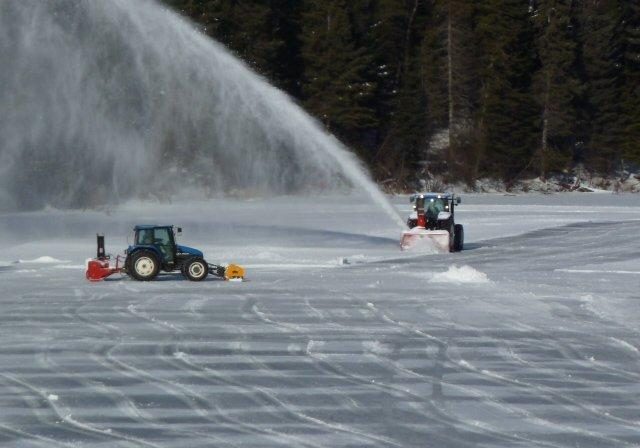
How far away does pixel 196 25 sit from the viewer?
209 ft

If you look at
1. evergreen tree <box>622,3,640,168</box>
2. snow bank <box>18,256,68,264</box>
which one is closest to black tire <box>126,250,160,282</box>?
snow bank <box>18,256,68,264</box>

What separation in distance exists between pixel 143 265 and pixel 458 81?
58462mm

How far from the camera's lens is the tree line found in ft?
242

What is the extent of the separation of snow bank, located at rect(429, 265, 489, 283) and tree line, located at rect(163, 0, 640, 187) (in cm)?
4808

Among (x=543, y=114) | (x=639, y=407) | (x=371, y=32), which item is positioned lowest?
(x=639, y=407)

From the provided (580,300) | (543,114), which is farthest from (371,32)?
(580,300)

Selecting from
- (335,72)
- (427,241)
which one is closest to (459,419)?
(427,241)

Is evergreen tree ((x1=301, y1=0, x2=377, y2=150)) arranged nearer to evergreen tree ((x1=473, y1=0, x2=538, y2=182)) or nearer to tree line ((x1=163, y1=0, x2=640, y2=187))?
tree line ((x1=163, y1=0, x2=640, y2=187))

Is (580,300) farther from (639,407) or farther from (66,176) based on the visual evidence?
(66,176)

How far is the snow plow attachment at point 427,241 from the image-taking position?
3175cm

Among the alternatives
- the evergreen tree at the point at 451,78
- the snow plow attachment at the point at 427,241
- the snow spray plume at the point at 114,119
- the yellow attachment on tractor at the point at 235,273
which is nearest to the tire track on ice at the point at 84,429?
the yellow attachment on tractor at the point at 235,273

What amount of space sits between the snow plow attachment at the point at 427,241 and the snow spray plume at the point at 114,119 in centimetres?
1995

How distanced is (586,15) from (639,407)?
3090 inches

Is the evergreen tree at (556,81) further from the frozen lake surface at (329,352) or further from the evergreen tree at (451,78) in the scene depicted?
the frozen lake surface at (329,352)
